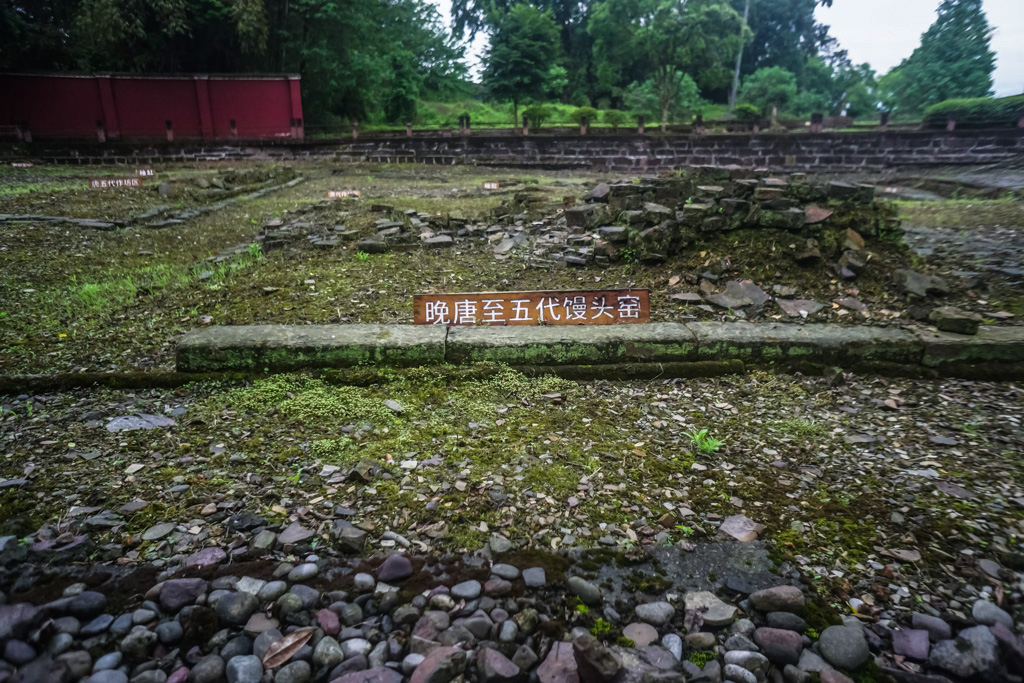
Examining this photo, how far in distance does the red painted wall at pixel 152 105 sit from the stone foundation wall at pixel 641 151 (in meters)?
1.89

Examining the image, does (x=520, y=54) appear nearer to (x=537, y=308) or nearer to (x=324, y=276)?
(x=324, y=276)

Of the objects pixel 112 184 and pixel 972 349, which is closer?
pixel 972 349

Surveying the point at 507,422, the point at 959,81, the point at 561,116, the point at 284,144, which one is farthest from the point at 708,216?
the point at 959,81

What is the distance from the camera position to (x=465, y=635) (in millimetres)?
1483

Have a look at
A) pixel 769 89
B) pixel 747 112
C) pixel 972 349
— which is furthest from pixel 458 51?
pixel 972 349

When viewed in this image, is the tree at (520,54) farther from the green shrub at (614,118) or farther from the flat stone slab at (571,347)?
the flat stone slab at (571,347)

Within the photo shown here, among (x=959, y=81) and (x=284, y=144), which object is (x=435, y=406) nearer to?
(x=284, y=144)

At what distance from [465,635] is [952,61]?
37.4 meters

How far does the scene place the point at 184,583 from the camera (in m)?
1.59

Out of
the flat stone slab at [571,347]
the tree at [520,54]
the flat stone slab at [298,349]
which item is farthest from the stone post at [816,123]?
the flat stone slab at [298,349]

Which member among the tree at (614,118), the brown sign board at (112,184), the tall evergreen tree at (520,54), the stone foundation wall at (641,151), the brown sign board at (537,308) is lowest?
the brown sign board at (537,308)

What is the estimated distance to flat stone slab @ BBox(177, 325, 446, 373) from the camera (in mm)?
3006

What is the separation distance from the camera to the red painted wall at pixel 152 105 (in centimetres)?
1800

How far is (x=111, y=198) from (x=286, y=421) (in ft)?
27.8
